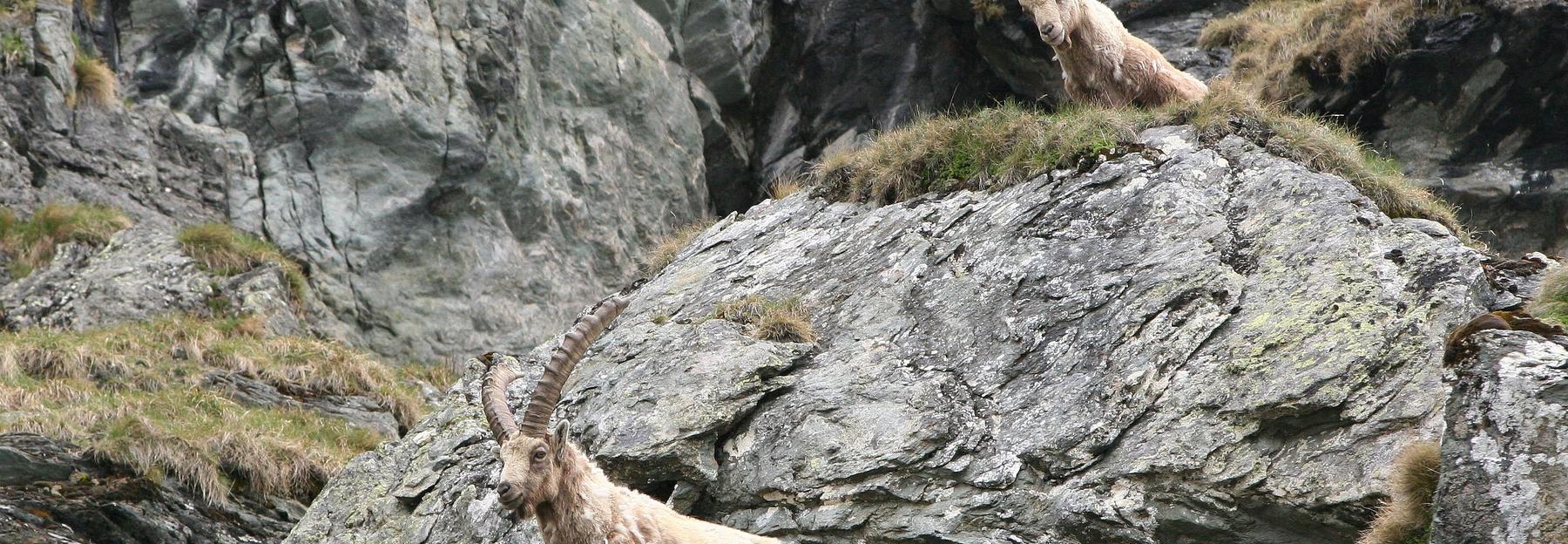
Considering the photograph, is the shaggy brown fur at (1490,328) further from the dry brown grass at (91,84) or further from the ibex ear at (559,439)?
the dry brown grass at (91,84)

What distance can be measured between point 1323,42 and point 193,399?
1691 centimetres

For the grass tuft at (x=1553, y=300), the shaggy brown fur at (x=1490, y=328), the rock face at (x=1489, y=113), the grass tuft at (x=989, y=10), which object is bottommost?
the rock face at (x=1489, y=113)

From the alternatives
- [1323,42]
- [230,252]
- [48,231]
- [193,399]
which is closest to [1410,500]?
[1323,42]

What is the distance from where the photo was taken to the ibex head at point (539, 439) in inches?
324

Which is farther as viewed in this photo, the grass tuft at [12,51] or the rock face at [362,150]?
the rock face at [362,150]

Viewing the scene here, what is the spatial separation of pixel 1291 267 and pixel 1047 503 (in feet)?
9.67

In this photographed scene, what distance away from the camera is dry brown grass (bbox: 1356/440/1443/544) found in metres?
7.43

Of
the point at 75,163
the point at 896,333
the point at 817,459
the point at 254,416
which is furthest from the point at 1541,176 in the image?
the point at 75,163

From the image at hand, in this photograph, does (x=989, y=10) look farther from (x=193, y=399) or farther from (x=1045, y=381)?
(x=193, y=399)

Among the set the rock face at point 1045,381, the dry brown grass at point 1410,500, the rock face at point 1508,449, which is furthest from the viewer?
the rock face at point 1045,381

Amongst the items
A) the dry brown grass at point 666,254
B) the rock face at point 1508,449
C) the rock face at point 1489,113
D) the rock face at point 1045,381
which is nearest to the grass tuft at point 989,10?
the rock face at point 1489,113

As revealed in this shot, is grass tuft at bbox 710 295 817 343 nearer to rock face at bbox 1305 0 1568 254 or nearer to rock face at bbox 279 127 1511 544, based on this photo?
rock face at bbox 279 127 1511 544

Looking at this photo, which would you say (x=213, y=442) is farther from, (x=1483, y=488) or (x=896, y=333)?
(x=1483, y=488)

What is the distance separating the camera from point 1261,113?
12.4 metres
